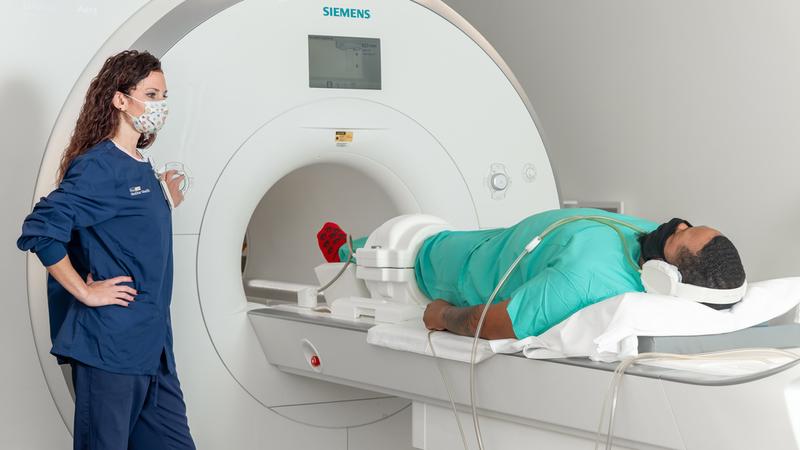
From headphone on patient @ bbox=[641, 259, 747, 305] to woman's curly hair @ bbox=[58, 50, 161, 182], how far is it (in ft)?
3.56

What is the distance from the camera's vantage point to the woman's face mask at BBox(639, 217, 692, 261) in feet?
5.82

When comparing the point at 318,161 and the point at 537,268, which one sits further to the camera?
the point at 318,161

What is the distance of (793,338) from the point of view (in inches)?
66.2

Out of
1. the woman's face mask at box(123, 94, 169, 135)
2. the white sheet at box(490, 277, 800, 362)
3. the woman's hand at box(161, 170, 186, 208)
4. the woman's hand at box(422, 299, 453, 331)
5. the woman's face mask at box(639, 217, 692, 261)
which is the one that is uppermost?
the woman's face mask at box(123, 94, 169, 135)

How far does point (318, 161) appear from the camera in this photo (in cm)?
258

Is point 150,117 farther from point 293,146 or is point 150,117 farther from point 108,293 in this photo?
point 293,146

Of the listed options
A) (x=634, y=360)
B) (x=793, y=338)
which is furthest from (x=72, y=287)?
(x=793, y=338)

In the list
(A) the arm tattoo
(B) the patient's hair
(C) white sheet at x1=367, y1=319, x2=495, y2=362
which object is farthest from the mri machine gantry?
(B) the patient's hair

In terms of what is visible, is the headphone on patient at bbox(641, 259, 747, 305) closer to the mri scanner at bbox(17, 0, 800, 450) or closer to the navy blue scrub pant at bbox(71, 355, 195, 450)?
the mri scanner at bbox(17, 0, 800, 450)

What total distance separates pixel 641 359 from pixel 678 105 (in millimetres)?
1876

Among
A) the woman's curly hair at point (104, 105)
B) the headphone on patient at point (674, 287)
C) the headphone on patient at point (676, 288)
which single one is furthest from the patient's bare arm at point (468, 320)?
the woman's curly hair at point (104, 105)

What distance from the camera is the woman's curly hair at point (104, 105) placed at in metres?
1.97

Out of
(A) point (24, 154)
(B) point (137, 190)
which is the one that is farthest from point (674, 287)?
(A) point (24, 154)

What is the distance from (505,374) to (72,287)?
2.79ft
